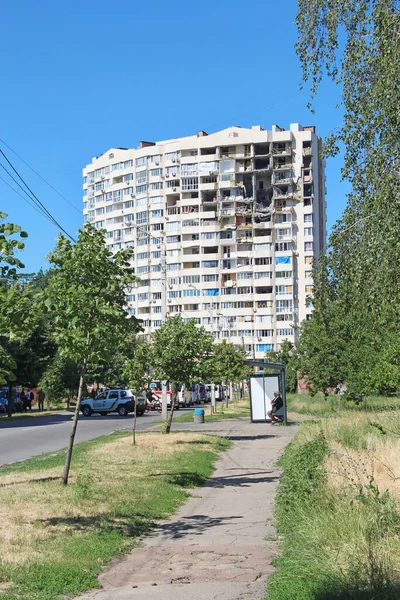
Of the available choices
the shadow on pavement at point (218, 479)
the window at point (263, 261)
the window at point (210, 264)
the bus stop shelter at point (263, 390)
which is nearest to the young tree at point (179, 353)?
the shadow on pavement at point (218, 479)

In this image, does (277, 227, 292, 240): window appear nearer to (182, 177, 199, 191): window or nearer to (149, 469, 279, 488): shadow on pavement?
(182, 177, 199, 191): window

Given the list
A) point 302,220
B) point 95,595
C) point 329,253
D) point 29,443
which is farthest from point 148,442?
point 302,220

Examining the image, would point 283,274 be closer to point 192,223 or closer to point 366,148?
point 192,223

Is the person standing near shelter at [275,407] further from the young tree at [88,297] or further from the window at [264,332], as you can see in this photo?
the window at [264,332]

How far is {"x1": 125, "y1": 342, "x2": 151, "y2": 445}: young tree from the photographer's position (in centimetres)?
2438

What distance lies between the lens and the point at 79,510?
10656 millimetres

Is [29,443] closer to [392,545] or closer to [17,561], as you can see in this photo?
[17,561]

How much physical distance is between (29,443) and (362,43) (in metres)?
19.3

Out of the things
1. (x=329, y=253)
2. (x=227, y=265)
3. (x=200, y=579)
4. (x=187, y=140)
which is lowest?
(x=200, y=579)

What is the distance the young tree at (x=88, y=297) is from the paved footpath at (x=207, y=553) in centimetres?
295

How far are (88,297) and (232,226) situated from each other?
3889 inches

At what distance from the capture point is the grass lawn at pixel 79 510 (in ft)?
23.7

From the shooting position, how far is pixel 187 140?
369ft

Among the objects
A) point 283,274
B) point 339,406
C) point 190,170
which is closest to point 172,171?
point 190,170
